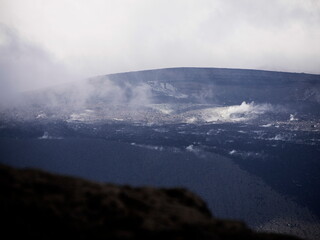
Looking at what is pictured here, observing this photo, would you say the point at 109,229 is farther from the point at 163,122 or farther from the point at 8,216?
the point at 163,122

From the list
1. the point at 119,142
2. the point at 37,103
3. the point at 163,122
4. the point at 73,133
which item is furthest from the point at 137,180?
the point at 37,103

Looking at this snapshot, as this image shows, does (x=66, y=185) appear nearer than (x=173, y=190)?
Yes

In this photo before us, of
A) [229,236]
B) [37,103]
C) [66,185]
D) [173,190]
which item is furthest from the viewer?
[37,103]

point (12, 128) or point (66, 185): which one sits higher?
point (66, 185)

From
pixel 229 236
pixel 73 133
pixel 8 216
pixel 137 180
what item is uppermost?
pixel 8 216

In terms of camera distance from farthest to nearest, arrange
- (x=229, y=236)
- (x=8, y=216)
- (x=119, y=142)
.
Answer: (x=119, y=142) < (x=229, y=236) < (x=8, y=216)

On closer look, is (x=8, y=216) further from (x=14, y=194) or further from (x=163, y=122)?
(x=163, y=122)

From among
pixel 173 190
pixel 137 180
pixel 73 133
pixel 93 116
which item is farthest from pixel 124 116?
pixel 173 190
